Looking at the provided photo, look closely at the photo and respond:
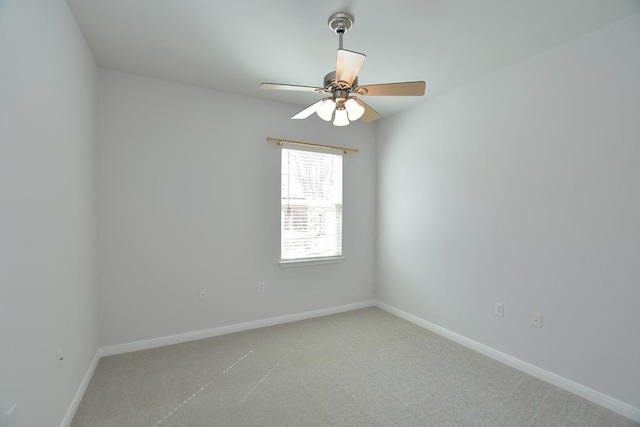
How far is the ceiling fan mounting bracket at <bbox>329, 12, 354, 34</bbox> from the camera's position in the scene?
1.99m

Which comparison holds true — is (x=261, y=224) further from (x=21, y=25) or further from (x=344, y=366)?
(x=21, y=25)

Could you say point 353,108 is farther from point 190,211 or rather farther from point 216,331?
point 216,331

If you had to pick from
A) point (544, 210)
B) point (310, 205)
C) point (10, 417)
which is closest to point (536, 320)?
point (544, 210)

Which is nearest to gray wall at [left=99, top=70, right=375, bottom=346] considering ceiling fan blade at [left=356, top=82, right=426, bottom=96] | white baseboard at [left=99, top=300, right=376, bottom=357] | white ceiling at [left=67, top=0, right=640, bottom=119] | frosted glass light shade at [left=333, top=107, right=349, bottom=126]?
white baseboard at [left=99, top=300, right=376, bottom=357]

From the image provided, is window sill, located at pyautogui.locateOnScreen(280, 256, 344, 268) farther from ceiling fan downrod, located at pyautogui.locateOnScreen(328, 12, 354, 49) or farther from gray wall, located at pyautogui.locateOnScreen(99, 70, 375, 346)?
ceiling fan downrod, located at pyautogui.locateOnScreen(328, 12, 354, 49)

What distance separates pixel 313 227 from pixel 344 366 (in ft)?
5.52

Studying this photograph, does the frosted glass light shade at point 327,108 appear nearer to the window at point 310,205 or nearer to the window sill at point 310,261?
the window at point 310,205

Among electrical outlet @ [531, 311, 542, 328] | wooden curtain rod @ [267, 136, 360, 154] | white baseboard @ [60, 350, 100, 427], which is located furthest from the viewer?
wooden curtain rod @ [267, 136, 360, 154]

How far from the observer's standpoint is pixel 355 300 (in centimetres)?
411

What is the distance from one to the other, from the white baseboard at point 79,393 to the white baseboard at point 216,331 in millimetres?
180

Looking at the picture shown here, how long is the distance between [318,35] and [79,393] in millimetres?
3038

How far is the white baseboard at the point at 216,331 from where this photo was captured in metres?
2.79

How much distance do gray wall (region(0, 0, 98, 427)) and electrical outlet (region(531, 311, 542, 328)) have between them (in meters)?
3.26

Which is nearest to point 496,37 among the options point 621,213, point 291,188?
point 621,213
